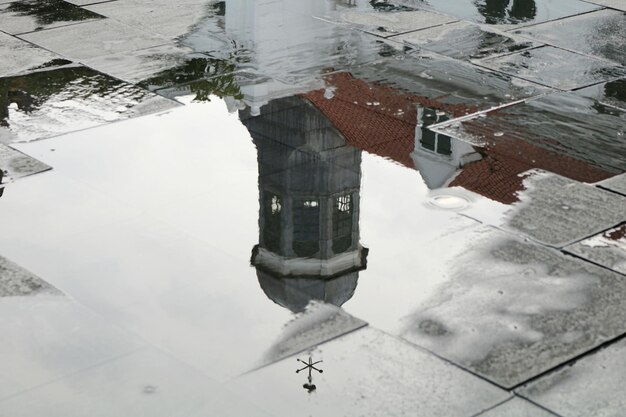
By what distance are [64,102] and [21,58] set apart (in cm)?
161

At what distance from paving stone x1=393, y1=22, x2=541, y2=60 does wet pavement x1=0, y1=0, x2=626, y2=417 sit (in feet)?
0.16

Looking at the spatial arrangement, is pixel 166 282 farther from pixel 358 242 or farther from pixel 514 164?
pixel 514 164

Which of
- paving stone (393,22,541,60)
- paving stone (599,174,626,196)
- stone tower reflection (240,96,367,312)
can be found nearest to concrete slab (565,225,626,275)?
paving stone (599,174,626,196)

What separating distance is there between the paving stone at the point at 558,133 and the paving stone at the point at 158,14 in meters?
4.56

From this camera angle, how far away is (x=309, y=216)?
31.3ft

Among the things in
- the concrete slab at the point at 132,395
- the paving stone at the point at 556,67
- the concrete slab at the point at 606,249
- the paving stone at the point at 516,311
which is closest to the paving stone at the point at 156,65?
the paving stone at the point at 556,67

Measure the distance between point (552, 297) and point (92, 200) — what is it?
3.97 m

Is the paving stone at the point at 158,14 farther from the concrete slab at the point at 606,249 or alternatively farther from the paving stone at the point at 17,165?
the concrete slab at the point at 606,249

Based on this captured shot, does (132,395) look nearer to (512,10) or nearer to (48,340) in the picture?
(48,340)

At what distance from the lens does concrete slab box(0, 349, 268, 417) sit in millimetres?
6934

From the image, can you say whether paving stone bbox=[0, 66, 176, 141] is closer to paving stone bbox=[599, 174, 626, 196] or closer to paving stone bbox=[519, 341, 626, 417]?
paving stone bbox=[599, 174, 626, 196]

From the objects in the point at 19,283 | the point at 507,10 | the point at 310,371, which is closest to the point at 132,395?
the point at 310,371

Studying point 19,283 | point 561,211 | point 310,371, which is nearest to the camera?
point 310,371

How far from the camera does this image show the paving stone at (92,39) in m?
13.7
